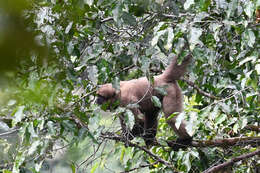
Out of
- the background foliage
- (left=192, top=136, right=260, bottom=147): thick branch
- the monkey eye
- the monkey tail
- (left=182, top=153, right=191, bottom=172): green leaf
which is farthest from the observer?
the monkey eye

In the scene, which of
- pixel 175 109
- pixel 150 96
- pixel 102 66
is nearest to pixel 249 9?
pixel 102 66

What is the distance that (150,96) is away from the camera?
5664 millimetres

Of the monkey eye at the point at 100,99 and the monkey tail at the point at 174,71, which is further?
the monkey eye at the point at 100,99

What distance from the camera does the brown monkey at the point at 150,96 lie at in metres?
5.45

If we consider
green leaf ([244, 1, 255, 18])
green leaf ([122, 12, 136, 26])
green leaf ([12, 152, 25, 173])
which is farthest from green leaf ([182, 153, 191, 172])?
green leaf ([244, 1, 255, 18])

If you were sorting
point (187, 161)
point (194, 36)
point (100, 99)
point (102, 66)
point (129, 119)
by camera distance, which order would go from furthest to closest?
1. point (100, 99)
2. point (187, 161)
3. point (102, 66)
4. point (129, 119)
5. point (194, 36)

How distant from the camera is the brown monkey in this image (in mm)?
5453

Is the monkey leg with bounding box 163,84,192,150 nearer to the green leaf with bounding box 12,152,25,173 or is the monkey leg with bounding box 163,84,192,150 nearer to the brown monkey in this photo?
the brown monkey

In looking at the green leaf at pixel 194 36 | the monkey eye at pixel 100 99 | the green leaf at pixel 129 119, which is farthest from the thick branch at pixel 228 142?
the green leaf at pixel 194 36

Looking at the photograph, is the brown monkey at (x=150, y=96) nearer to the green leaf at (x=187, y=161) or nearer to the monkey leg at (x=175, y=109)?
the monkey leg at (x=175, y=109)

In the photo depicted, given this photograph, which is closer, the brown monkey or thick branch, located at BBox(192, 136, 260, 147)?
thick branch, located at BBox(192, 136, 260, 147)

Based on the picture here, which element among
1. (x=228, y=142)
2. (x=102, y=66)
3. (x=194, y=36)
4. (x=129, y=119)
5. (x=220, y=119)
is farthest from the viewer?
(x=228, y=142)

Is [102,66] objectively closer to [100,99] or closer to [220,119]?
[220,119]

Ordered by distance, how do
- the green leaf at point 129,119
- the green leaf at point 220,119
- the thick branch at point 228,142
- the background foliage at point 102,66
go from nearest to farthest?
the background foliage at point 102,66 < the green leaf at point 129,119 < the green leaf at point 220,119 < the thick branch at point 228,142
